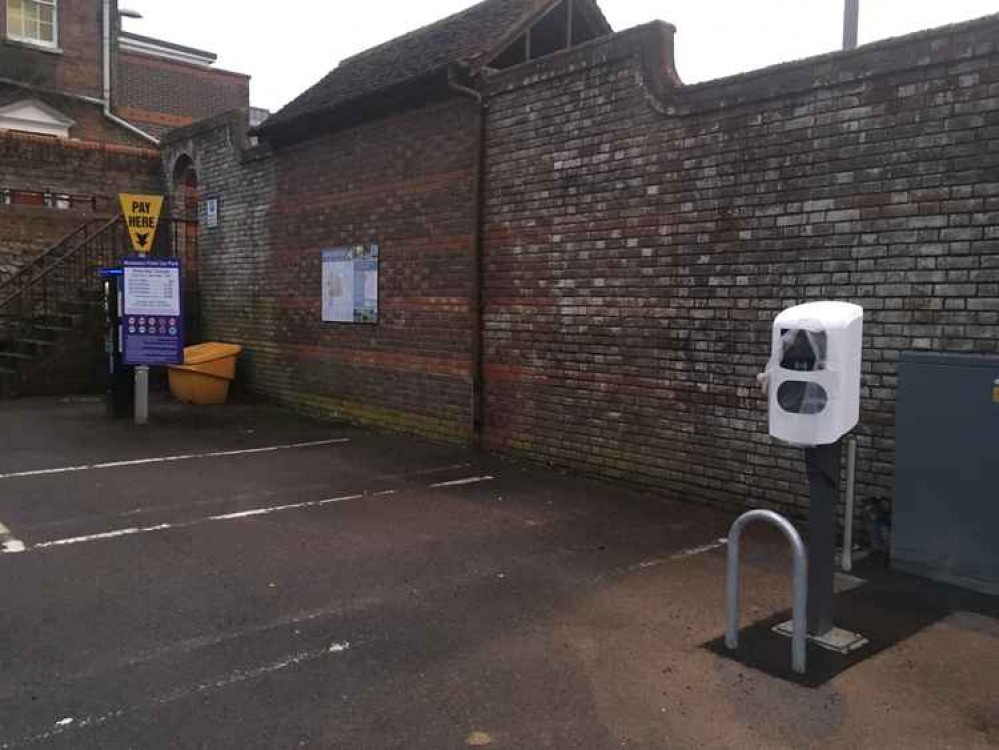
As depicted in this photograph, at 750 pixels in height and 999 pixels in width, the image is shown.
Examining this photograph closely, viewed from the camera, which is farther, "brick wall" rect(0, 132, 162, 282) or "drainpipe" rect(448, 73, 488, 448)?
"brick wall" rect(0, 132, 162, 282)

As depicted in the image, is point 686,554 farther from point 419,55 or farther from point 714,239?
point 419,55

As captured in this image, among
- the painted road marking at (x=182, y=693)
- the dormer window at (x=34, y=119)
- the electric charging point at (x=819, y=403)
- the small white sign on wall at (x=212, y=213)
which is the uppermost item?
the dormer window at (x=34, y=119)

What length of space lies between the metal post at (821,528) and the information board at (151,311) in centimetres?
895

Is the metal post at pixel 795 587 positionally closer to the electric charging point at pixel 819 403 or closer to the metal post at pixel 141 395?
the electric charging point at pixel 819 403

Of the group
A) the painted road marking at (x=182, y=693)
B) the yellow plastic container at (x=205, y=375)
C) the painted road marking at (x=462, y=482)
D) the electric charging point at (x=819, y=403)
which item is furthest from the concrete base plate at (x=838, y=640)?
the yellow plastic container at (x=205, y=375)

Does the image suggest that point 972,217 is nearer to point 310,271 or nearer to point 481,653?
point 481,653

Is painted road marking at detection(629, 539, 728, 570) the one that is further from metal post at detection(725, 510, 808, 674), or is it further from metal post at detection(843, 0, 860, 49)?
metal post at detection(843, 0, 860, 49)

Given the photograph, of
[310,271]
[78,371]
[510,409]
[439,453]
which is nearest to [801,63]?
[510,409]

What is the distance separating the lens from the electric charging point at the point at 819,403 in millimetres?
3840

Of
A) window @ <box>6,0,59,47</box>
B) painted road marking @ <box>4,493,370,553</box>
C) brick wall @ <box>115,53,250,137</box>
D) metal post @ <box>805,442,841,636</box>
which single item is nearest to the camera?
metal post @ <box>805,442,841,636</box>

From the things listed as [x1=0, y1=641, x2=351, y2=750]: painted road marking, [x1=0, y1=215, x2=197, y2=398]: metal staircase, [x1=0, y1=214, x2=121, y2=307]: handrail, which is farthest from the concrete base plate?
[x1=0, y1=214, x2=121, y2=307]: handrail

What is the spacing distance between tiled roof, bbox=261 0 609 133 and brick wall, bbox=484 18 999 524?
1.06 metres

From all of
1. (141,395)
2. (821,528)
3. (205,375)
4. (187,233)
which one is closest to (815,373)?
(821,528)

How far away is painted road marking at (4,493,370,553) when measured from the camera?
562cm
